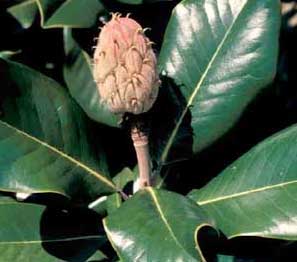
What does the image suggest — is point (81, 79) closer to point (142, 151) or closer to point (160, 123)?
point (160, 123)

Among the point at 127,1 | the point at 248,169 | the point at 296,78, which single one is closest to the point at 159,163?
the point at 248,169

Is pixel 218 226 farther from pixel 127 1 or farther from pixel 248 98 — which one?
pixel 127 1

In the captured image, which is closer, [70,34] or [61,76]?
[70,34]

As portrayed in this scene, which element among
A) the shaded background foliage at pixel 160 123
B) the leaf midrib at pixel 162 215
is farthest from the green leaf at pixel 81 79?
the leaf midrib at pixel 162 215

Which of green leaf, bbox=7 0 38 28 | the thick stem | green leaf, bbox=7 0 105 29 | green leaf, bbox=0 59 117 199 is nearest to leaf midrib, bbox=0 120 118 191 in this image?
green leaf, bbox=0 59 117 199

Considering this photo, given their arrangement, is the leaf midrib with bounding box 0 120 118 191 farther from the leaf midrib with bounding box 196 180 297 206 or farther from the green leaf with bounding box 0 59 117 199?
the leaf midrib with bounding box 196 180 297 206

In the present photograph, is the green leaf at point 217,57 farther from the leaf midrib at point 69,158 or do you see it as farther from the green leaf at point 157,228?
the green leaf at point 157,228

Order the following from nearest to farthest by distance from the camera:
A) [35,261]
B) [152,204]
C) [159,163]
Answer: [152,204] < [35,261] < [159,163]
